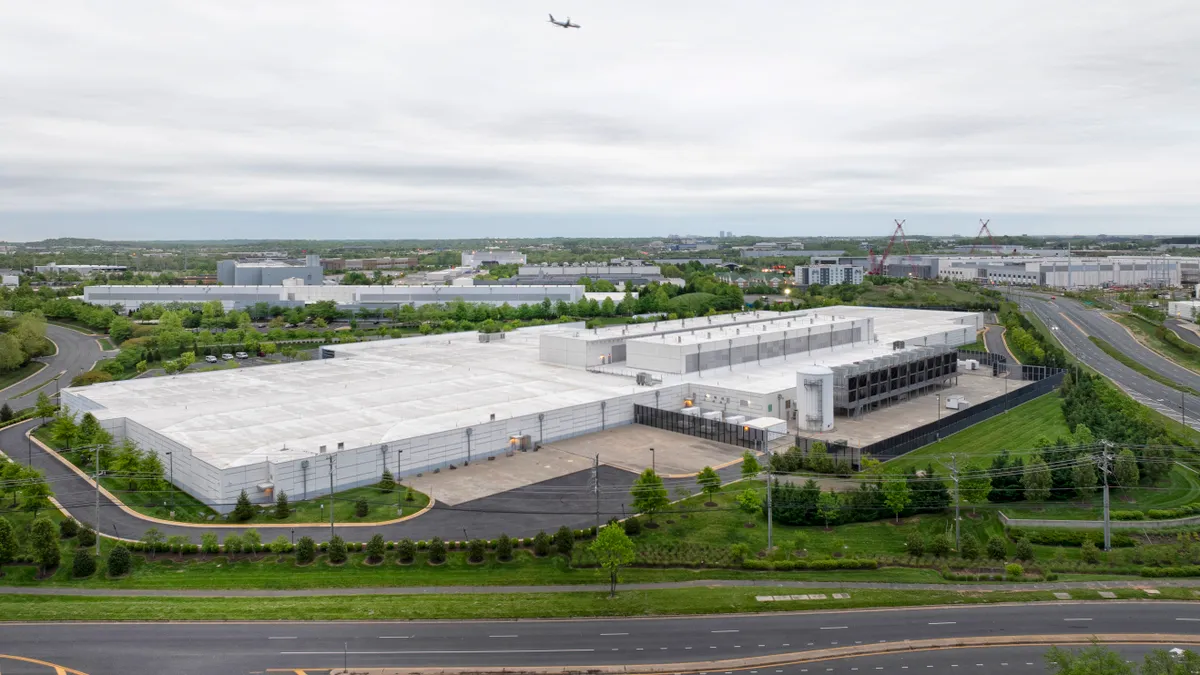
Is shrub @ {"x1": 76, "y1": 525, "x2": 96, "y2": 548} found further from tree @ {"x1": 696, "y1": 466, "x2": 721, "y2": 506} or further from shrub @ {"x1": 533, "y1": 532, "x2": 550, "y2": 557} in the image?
tree @ {"x1": 696, "y1": 466, "x2": 721, "y2": 506}

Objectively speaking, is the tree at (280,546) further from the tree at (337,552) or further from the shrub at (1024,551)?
the shrub at (1024,551)

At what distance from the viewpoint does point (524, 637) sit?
→ 26.9 meters

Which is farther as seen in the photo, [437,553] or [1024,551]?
[1024,551]

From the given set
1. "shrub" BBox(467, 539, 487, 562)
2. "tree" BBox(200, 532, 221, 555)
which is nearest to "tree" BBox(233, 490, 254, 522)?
"tree" BBox(200, 532, 221, 555)

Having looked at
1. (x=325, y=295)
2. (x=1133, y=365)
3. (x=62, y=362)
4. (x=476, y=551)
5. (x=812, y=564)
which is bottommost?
→ (x=812, y=564)

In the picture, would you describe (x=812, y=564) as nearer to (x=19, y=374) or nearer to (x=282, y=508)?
(x=282, y=508)

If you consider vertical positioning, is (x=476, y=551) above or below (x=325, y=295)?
below

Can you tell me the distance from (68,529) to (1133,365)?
89.1 m

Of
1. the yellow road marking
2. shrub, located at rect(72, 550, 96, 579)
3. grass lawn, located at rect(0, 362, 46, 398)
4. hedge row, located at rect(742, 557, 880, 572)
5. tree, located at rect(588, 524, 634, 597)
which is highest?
grass lawn, located at rect(0, 362, 46, 398)

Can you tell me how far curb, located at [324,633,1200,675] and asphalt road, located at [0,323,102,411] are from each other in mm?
56345

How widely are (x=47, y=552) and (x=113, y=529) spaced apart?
14.4 ft

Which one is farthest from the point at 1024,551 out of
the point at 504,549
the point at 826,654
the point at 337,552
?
the point at 337,552

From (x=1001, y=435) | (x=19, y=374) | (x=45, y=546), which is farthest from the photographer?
(x=19, y=374)

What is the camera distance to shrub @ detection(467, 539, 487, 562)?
33.0 meters
